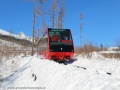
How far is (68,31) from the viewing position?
21.1 meters

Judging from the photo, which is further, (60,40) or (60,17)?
(60,17)

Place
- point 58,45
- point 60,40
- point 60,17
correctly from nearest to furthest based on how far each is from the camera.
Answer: point 58,45, point 60,40, point 60,17

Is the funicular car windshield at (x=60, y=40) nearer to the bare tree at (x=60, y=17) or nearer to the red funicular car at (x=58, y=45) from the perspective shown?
the red funicular car at (x=58, y=45)

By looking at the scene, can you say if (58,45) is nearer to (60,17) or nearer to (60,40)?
(60,40)

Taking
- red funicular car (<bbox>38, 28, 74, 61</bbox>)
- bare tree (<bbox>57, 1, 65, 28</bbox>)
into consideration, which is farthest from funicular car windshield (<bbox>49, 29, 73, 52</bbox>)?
bare tree (<bbox>57, 1, 65, 28</bbox>)

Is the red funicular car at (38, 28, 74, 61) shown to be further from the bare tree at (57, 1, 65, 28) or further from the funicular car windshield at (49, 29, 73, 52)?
the bare tree at (57, 1, 65, 28)

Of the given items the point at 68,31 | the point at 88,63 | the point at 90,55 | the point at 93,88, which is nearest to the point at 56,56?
the point at 68,31

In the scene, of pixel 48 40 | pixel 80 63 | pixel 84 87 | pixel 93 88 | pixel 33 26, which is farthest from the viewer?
pixel 33 26

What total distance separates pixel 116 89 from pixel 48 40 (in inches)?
604

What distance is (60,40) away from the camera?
20594mm

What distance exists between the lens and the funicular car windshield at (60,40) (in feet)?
66.3

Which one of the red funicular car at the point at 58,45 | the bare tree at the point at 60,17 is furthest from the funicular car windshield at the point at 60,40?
the bare tree at the point at 60,17

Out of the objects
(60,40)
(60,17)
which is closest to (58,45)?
(60,40)

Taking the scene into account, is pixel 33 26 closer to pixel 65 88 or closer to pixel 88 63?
pixel 88 63
